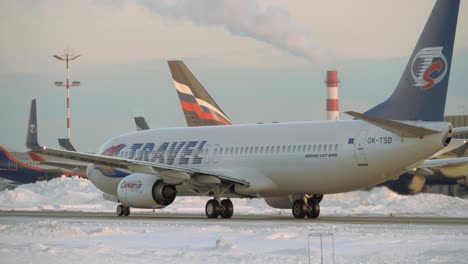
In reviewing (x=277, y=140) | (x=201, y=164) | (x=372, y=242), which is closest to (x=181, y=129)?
(x=201, y=164)

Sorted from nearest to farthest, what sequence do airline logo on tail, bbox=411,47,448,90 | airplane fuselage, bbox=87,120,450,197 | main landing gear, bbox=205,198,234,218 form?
1. airline logo on tail, bbox=411,47,448,90
2. airplane fuselage, bbox=87,120,450,197
3. main landing gear, bbox=205,198,234,218

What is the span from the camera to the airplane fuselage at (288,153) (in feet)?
98.9

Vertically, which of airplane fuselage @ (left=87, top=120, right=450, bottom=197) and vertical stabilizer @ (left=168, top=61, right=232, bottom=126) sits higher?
vertical stabilizer @ (left=168, top=61, right=232, bottom=126)

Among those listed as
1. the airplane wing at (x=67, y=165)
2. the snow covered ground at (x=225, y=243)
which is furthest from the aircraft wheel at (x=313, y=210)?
the airplane wing at (x=67, y=165)

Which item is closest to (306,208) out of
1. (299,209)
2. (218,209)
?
(299,209)

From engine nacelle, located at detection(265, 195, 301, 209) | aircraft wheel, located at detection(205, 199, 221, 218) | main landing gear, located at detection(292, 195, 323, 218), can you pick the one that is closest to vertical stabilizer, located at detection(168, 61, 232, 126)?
engine nacelle, located at detection(265, 195, 301, 209)

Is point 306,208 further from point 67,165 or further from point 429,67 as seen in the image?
point 67,165

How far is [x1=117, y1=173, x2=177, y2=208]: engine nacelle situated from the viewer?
34.3 meters

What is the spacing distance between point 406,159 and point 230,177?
6.82 meters

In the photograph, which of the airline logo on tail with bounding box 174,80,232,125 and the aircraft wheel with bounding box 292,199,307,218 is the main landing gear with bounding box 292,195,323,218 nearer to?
the aircraft wheel with bounding box 292,199,307,218

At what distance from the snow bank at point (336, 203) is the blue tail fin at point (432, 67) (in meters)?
6.03

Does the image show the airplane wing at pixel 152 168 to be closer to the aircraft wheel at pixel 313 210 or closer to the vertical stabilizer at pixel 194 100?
the aircraft wheel at pixel 313 210

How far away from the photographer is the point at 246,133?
35406 mm

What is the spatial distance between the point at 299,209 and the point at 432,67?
24.3ft
